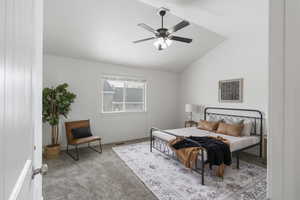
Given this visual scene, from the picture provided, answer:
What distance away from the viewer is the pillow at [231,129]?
11.3 feet

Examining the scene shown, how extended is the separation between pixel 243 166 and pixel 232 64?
8.60ft

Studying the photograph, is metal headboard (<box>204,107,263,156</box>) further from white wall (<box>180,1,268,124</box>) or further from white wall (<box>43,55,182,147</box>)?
white wall (<box>43,55,182,147</box>)

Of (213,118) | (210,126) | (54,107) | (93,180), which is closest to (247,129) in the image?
(210,126)

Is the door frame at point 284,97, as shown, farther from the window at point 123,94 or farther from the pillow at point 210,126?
the window at point 123,94

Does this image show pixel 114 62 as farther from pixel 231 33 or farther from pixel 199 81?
pixel 231 33

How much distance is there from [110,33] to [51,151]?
3020mm

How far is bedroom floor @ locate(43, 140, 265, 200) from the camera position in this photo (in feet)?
7.08

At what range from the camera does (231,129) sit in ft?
11.6

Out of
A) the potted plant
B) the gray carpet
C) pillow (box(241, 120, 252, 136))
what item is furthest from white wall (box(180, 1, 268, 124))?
the potted plant

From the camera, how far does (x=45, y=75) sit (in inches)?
146

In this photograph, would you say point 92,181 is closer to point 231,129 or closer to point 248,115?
point 231,129

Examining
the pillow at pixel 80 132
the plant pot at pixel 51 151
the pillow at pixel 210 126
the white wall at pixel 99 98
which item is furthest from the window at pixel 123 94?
the pillow at pixel 210 126

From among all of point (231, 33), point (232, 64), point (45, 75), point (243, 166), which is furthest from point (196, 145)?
point (45, 75)

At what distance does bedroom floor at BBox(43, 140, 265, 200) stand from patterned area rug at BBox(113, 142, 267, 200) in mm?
194
